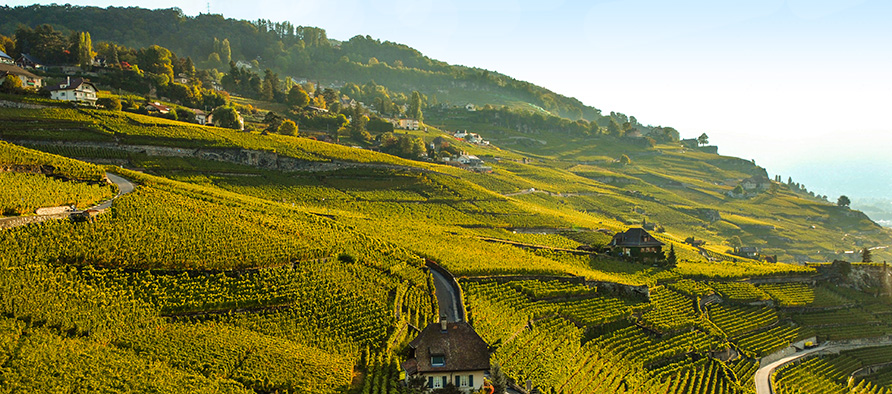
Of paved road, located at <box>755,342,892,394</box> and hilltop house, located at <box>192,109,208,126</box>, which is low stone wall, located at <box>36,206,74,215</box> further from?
hilltop house, located at <box>192,109,208,126</box>

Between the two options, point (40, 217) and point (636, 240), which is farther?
point (636, 240)

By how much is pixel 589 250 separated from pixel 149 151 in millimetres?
50554

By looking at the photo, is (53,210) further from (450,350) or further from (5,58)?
(5,58)

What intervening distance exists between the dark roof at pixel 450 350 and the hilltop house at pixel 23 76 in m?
70.6

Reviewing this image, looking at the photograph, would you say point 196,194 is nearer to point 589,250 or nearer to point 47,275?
point 47,275

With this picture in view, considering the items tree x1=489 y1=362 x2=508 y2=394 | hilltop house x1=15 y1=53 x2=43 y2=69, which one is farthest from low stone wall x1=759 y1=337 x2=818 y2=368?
hilltop house x1=15 y1=53 x2=43 y2=69

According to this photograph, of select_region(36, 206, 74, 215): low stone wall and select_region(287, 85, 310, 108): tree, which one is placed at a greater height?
select_region(287, 85, 310, 108): tree

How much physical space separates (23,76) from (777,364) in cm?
9234

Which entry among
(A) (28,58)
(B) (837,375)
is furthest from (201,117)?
(B) (837,375)

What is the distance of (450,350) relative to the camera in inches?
1124

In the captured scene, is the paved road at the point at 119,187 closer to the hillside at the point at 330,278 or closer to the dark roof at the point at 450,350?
the hillside at the point at 330,278

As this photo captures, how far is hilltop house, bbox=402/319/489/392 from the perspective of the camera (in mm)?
27984

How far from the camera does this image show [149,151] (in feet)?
219

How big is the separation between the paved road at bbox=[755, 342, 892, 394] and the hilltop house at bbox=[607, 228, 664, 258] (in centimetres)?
1574
